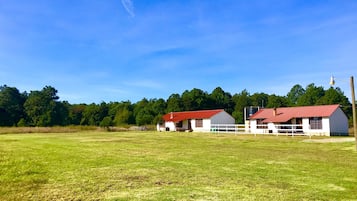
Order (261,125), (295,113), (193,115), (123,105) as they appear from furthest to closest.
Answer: (123,105) → (193,115) → (261,125) → (295,113)

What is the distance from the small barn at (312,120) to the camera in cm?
3269

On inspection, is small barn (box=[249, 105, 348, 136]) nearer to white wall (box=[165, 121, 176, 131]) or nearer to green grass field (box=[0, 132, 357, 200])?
white wall (box=[165, 121, 176, 131])

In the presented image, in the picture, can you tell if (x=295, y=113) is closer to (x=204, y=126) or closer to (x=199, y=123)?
(x=204, y=126)

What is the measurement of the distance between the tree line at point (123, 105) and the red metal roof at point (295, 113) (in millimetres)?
23497

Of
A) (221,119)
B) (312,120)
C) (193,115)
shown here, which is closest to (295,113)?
(312,120)

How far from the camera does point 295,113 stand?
36500 millimetres

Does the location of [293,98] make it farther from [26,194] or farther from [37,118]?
[26,194]

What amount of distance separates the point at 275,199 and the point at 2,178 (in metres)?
6.81

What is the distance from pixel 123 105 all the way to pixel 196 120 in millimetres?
Result: 39844

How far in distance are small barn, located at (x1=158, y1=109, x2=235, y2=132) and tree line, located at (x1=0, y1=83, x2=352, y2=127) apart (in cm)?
1108

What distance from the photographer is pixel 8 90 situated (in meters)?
75.6

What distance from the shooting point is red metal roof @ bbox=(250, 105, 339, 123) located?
33594mm

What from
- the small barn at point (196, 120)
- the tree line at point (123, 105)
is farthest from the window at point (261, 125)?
the tree line at point (123, 105)

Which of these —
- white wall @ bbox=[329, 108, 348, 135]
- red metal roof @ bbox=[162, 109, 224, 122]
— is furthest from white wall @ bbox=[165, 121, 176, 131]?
→ white wall @ bbox=[329, 108, 348, 135]
